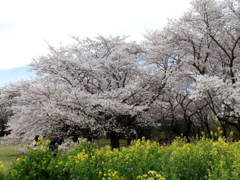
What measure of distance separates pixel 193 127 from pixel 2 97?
14.2m

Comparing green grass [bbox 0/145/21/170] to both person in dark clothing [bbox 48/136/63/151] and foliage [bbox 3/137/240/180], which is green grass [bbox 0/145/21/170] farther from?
foliage [bbox 3/137/240/180]

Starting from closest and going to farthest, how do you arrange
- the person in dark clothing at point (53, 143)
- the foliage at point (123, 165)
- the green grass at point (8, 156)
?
the foliage at point (123, 165), the person in dark clothing at point (53, 143), the green grass at point (8, 156)

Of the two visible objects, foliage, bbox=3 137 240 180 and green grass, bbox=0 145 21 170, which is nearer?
foliage, bbox=3 137 240 180

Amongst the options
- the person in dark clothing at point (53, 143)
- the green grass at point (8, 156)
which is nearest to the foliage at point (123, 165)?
the person in dark clothing at point (53, 143)

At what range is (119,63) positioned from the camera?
1605 centimetres

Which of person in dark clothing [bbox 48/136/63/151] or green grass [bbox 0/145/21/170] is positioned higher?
person in dark clothing [bbox 48/136/63/151]

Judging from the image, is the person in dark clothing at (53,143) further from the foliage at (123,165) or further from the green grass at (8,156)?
the green grass at (8,156)

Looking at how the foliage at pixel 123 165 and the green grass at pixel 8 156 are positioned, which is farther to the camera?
the green grass at pixel 8 156

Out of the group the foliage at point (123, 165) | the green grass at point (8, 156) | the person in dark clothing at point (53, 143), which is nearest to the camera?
the foliage at point (123, 165)

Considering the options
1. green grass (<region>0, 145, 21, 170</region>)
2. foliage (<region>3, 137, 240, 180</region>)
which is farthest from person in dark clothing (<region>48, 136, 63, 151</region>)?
green grass (<region>0, 145, 21, 170</region>)

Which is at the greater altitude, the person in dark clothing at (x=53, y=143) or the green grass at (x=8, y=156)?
the person in dark clothing at (x=53, y=143)

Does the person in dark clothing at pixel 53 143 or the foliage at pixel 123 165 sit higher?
the person in dark clothing at pixel 53 143

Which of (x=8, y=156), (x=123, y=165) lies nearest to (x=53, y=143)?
(x=123, y=165)

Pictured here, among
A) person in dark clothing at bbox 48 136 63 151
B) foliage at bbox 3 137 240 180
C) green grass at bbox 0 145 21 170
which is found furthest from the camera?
green grass at bbox 0 145 21 170
